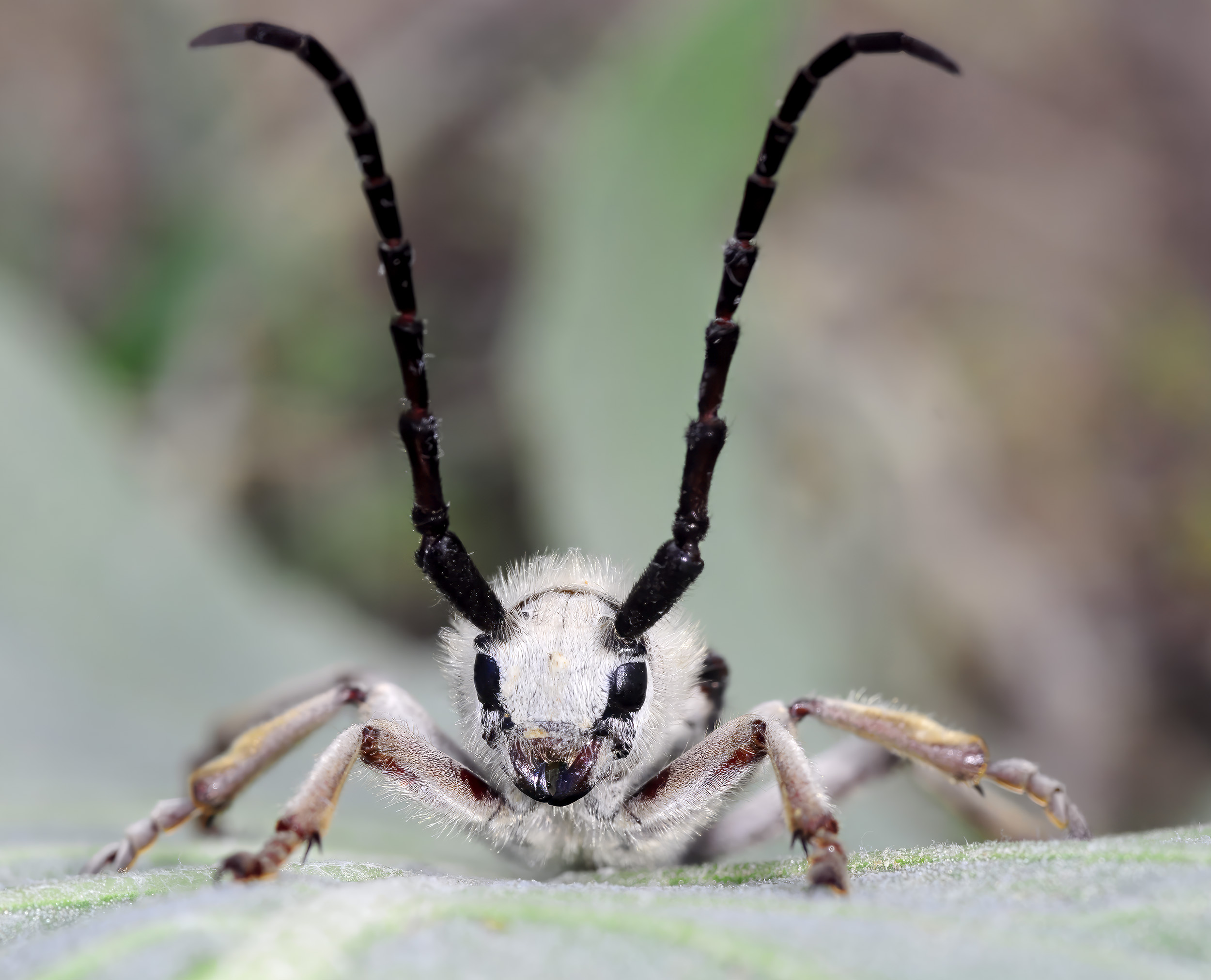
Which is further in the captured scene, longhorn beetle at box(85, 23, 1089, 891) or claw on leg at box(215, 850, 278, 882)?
longhorn beetle at box(85, 23, 1089, 891)

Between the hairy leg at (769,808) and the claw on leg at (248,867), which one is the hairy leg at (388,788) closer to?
the claw on leg at (248,867)

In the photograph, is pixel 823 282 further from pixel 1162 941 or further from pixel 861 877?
Answer: pixel 1162 941

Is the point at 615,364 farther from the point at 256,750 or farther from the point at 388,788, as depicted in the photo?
the point at 256,750

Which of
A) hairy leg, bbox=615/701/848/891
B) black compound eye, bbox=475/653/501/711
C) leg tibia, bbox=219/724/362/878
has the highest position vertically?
black compound eye, bbox=475/653/501/711

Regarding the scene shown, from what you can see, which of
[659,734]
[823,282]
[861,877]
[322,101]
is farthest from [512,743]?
[322,101]

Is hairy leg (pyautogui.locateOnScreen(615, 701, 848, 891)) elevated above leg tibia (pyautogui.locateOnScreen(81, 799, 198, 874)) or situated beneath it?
elevated above

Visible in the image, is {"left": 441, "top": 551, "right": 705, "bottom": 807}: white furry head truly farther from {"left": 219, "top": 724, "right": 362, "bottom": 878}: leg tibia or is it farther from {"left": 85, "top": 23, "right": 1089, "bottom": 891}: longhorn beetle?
{"left": 219, "top": 724, "right": 362, "bottom": 878}: leg tibia

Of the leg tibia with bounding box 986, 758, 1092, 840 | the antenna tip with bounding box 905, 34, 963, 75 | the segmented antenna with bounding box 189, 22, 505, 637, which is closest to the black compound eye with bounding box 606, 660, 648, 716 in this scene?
the segmented antenna with bounding box 189, 22, 505, 637
